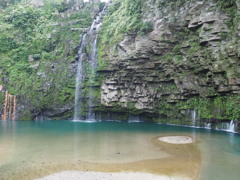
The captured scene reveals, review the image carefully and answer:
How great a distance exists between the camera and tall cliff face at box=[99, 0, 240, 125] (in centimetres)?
1895

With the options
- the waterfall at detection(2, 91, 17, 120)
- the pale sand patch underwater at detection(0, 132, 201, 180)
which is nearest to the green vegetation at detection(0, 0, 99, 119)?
the waterfall at detection(2, 91, 17, 120)

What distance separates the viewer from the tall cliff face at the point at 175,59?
62.2ft

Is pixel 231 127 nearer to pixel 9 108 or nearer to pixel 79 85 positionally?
pixel 79 85

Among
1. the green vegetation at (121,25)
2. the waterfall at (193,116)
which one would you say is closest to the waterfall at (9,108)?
the green vegetation at (121,25)

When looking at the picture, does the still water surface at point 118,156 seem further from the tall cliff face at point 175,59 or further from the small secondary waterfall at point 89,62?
the small secondary waterfall at point 89,62

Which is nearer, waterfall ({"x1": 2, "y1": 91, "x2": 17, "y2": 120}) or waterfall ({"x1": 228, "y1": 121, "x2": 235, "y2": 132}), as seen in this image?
waterfall ({"x1": 228, "y1": 121, "x2": 235, "y2": 132})

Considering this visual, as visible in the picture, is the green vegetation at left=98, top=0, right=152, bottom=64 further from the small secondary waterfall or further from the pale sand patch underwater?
the pale sand patch underwater

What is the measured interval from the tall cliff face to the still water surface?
5.37 metres

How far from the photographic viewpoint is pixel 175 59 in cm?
2255

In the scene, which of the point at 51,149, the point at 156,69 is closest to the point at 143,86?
the point at 156,69

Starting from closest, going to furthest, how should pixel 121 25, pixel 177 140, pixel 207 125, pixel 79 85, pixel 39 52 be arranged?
pixel 177 140
pixel 207 125
pixel 121 25
pixel 79 85
pixel 39 52

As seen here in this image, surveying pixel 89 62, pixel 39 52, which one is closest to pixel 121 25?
pixel 89 62

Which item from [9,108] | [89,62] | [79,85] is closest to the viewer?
[9,108]

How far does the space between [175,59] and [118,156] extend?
13893 mm
